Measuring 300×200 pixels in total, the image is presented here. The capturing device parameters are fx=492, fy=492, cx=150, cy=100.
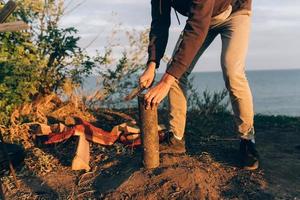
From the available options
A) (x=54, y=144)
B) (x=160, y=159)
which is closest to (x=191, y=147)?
(x=160, y=159)

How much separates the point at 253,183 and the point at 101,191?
1556mm

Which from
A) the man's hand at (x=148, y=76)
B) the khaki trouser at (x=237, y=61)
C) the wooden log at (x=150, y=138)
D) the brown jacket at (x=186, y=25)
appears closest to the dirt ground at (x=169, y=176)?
the wooden log at (x=150, y=138)

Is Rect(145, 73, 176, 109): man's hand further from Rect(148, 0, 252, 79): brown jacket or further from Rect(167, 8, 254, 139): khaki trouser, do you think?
Rect(167, 8, 254, 139): khaki trouser

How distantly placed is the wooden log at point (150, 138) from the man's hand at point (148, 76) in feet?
1.07

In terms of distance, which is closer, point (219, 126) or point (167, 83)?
point (167, 83)

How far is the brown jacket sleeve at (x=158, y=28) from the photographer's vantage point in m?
5.38

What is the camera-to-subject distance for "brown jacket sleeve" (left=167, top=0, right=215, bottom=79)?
14.8ft

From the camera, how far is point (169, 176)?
4.98 meters

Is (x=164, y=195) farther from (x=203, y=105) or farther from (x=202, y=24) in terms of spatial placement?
(x=203, y=105)

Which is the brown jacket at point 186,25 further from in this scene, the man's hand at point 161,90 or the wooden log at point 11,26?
the wooden log at point 11,26

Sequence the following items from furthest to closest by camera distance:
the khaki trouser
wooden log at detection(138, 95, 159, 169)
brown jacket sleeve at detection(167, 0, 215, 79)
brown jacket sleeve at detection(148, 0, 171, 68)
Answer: brown jacket sleeve at detection(148, 0, 171, 68)
the khaki trouser
wooden log at detection(138, 95, 159, 169)
brown jacket sleeve at detection(167, 0, 215, 79)

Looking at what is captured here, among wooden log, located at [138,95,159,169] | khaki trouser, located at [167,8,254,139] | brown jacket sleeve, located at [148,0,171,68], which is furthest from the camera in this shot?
brown jacket sleeve, located at [148,0,171,68]

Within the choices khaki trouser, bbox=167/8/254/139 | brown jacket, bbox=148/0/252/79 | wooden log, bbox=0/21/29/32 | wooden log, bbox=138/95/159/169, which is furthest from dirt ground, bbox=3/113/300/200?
wooden log, bbox=0/21/29/32

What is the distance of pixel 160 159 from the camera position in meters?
5.44
